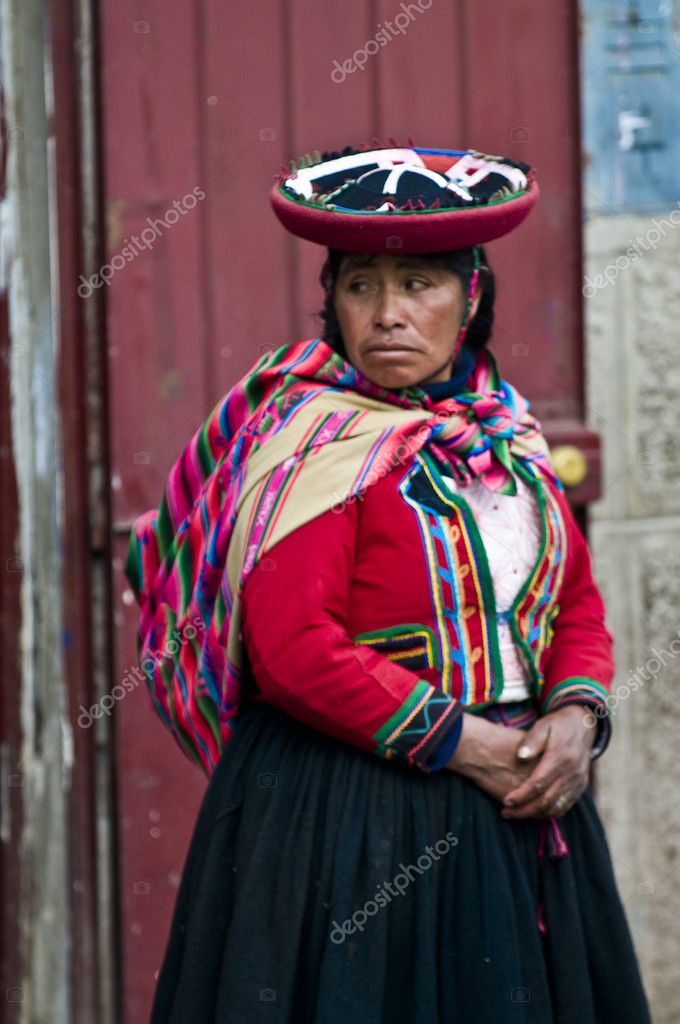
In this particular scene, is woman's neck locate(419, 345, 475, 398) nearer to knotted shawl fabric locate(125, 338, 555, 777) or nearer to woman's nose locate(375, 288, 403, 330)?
knotted shawl fabric locate(125, 338, 555, 777)

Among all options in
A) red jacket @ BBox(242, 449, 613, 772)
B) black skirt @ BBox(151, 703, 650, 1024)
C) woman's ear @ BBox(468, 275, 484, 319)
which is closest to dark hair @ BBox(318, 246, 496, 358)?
woman's ear @ BBox(468, 275, 484, 319)

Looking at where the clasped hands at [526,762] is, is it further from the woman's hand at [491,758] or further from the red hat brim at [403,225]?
the red hat brim at [403,225]

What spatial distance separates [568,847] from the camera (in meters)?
2.20

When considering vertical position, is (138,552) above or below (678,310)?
below

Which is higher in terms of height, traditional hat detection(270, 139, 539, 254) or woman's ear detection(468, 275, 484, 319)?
traditional hat detection(270, 139, 539, 254)

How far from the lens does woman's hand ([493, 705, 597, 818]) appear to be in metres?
2.09

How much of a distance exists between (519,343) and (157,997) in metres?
1.62

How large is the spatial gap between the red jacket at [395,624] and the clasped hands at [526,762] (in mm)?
40

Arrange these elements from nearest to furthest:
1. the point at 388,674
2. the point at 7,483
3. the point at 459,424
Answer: the point at 388,674 < the point at 459,424 < the point at 7,483

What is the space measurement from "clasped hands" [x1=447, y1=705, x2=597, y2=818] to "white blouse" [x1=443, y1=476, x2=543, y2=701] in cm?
8

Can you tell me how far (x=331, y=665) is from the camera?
6.55 feet

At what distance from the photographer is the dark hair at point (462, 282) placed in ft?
7.07

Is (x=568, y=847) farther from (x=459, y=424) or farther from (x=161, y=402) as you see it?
(x=161, y=402)

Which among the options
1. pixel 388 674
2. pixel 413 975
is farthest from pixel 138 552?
pixel 413 975
